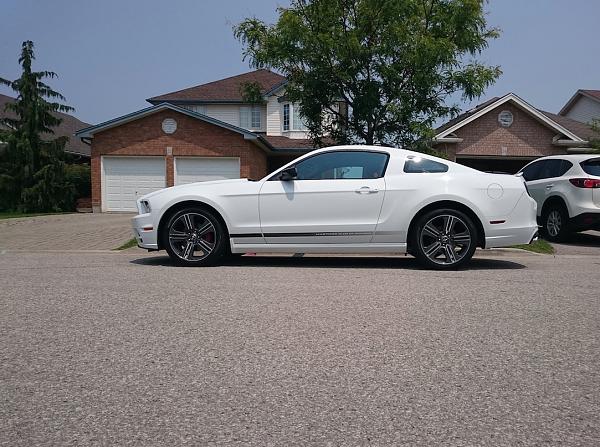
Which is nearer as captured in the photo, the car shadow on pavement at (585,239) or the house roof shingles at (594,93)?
the car shadow on pavement at (585,239)

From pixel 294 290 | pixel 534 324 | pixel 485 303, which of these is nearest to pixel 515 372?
pixel 534 324

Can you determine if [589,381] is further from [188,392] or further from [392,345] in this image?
[188,392]

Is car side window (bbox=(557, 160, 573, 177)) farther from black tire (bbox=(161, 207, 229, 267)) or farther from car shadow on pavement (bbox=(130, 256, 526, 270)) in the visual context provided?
black tire (bbox=(161, 207, 229, 267))

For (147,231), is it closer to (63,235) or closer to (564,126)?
(63,235)

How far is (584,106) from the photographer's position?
34.6m

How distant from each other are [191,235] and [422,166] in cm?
319

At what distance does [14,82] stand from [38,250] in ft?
53.3

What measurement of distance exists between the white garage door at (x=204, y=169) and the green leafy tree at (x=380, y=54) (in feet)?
23.4

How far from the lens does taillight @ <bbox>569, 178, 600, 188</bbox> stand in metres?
10.2

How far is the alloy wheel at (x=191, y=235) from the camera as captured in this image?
7.35 metres

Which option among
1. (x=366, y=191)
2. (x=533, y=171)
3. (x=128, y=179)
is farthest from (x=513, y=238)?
(x=128, y=179)

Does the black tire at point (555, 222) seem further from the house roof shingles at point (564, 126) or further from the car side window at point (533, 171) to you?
the house roof shingles at point (564, 126)

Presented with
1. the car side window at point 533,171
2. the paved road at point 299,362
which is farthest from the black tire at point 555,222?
the paved road at point 299,362

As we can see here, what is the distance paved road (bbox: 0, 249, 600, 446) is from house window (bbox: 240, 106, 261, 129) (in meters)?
21.9
